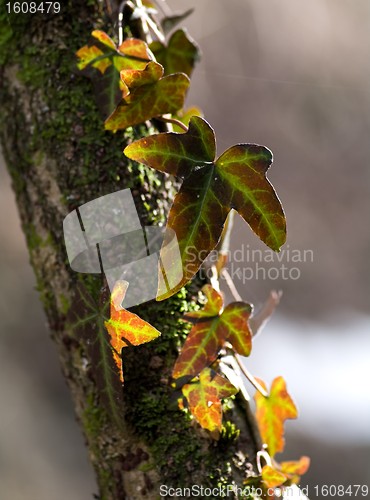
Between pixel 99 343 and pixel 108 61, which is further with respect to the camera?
pixel 108 61

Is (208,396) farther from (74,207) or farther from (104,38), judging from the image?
(104,38)

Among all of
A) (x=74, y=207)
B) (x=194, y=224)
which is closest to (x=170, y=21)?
(x=74, y=207)

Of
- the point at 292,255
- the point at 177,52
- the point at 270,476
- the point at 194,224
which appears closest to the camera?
the point at 194,224

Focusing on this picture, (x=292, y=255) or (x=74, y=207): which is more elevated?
(x=292, y=255)

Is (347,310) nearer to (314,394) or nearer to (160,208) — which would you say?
(314,394)

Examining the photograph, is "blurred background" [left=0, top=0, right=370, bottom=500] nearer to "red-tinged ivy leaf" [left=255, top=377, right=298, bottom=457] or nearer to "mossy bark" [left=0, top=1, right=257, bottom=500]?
"red-tinged ivy leaf" [left=255, top=377, right=298, bottom=457]
